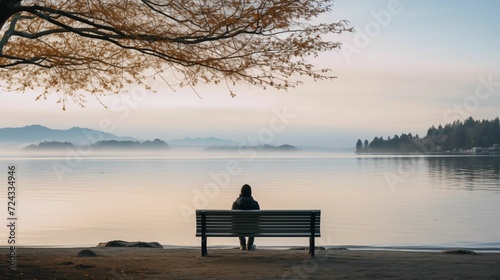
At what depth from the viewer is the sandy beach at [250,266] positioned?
11453mm

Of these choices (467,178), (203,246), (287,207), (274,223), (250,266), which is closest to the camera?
(250,266)

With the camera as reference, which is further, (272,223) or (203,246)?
(203,246)

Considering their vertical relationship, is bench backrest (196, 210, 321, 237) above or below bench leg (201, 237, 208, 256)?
above

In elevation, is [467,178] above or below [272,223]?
below

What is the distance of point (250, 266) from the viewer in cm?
1255

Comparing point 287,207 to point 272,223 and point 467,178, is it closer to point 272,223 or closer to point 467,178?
point 272,223

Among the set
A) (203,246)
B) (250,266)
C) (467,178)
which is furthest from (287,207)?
(467,178)

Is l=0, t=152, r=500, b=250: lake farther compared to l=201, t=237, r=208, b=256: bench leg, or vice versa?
l=0, t=152, r=500, b=250: lake

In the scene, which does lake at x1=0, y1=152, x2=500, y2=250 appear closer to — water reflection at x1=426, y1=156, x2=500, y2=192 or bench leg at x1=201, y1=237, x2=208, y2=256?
water reflection at x1=426, y1=156, x2=500, y2=192

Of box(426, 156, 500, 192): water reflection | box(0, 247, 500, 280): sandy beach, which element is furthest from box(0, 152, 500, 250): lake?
box(0, 247, 500, 280): sandy beach

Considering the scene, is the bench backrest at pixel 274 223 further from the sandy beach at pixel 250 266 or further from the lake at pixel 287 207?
the lake at pixel 287 207

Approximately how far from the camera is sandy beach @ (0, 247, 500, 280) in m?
11.5

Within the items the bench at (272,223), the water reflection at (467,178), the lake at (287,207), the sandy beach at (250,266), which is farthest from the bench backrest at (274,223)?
the water reflection at (467,178)

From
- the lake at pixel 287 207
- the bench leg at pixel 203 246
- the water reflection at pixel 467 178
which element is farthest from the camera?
the water reflection at pixel 467 178
